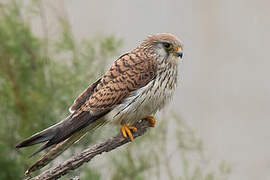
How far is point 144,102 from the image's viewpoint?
9.09ft

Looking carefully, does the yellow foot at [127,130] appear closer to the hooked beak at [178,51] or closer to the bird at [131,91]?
the bird at [131,91]

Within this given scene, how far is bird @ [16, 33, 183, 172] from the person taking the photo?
2641mm

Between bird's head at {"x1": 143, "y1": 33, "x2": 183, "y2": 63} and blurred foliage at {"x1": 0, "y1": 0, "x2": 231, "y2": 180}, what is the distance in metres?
0.88

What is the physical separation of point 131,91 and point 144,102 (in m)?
0.09

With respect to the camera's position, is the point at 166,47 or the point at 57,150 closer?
the point at 57,150

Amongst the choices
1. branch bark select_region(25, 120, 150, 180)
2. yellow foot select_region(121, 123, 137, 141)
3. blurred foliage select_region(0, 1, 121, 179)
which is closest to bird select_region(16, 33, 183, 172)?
yellow foot select_region(121, 123, 137, 141)

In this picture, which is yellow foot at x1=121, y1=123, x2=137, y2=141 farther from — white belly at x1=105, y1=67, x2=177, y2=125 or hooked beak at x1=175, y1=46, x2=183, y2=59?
hooked beak at x1=175, y1=46, x2=183, y2=59

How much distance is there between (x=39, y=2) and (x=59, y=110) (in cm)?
79

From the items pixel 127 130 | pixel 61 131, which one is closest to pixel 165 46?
pixel 127 130

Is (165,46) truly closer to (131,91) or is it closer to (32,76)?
(131,91)

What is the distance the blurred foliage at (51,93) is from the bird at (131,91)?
903 mm

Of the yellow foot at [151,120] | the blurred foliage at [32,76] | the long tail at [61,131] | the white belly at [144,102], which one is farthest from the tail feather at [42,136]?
the blurred foliage at [32,76]

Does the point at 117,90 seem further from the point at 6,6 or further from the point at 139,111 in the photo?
the point at 6,6

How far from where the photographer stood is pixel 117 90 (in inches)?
108
